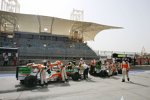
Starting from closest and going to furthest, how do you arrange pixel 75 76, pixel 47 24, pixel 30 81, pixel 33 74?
pixel 30 81, pixel 33 74, pixel 75 76, pixel 47 24

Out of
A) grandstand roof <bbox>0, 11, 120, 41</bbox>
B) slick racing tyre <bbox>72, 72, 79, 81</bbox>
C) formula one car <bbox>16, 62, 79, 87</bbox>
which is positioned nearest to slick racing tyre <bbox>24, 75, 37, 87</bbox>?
formula one car <bbox>16, 62, 79, 87</bbox>

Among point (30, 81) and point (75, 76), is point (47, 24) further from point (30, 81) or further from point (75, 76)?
point (30, 81)

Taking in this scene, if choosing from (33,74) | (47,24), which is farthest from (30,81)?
(47,24)

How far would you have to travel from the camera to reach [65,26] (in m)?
53.2

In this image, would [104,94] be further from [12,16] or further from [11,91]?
[12,16]

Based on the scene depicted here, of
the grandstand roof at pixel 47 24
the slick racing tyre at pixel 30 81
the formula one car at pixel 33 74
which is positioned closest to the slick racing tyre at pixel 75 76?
the formula one car at pixel 33 74

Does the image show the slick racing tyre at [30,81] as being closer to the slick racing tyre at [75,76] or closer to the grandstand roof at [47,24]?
the slick racing tyre at [75,76]

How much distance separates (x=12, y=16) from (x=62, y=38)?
13.0 meters

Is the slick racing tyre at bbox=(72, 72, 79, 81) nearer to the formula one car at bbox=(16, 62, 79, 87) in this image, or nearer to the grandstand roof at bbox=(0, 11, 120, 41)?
the formula one car at bbox=(16, 62, 79, 87)

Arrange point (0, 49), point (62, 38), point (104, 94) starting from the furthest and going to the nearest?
point (62, 38) < point (0, 49) < point (104, 94)

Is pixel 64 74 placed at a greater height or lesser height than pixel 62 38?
lesser

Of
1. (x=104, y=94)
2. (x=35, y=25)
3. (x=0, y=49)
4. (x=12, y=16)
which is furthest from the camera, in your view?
(x=35, y=25)

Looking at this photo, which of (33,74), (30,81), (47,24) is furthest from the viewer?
(47,24)

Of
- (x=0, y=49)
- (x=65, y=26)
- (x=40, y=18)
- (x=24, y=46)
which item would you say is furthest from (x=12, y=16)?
(x=0, y=49)
